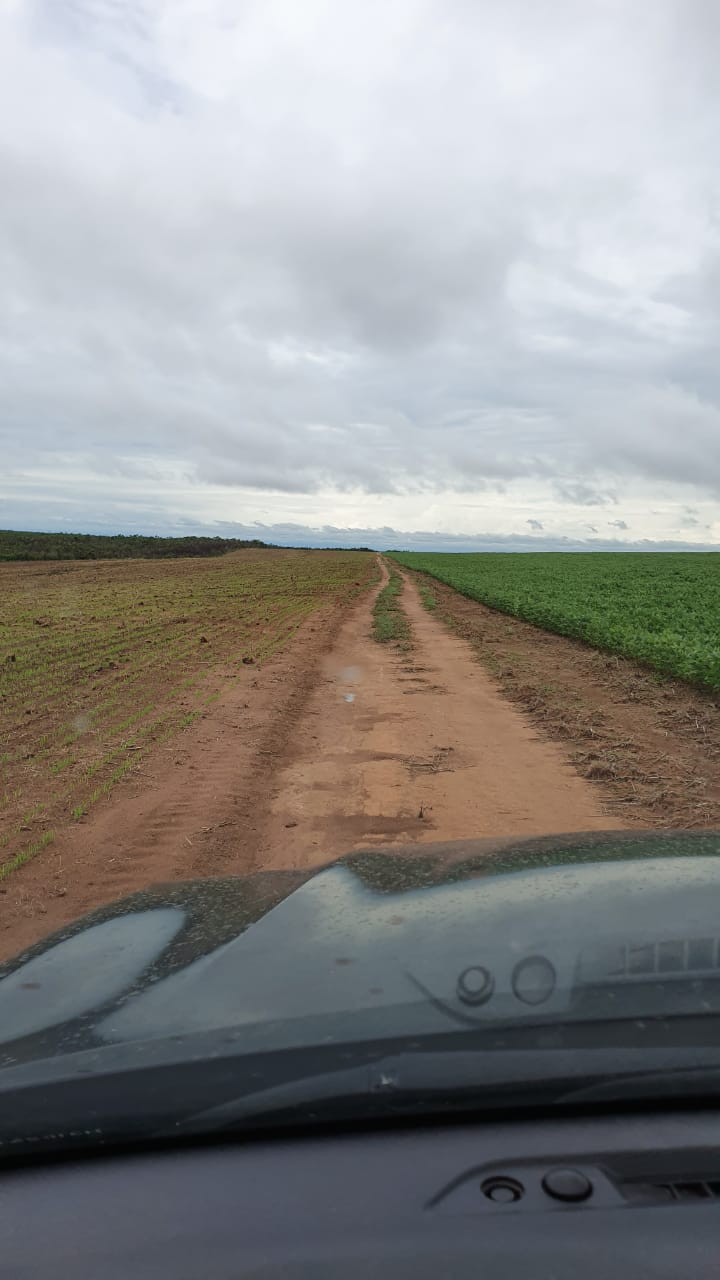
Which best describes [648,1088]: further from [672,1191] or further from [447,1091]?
[447,1091]

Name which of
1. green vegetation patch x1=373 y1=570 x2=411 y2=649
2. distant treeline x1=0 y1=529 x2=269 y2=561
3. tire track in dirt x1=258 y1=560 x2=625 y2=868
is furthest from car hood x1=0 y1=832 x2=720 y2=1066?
distant treeline x1=0 y1=529 x2=269 y2=561

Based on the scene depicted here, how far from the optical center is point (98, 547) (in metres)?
64.9

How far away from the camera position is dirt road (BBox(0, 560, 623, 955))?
5289 millimetres

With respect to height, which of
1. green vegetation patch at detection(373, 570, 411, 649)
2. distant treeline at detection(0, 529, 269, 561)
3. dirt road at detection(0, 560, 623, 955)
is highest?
distant treeline at detection(0, 529, 269, 561)

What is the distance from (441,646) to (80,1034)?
47.4ft

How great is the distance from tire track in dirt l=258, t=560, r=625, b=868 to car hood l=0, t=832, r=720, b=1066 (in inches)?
104

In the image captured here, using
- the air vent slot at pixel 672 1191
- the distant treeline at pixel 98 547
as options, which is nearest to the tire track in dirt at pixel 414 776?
the air vent slot at pixel 672 1191

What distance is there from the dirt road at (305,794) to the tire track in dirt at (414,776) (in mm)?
18

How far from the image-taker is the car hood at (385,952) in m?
1.67

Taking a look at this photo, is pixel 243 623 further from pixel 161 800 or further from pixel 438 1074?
pixel 438 1074

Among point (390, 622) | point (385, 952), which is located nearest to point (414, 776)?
point (385, 952)

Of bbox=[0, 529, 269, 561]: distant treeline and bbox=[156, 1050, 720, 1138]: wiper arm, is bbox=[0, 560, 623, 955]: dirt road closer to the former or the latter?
bbox=[156, 1050, 720, 1138]: wiper arm

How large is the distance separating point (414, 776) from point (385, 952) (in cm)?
527

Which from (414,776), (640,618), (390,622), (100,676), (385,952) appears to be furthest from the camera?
(390,622)
